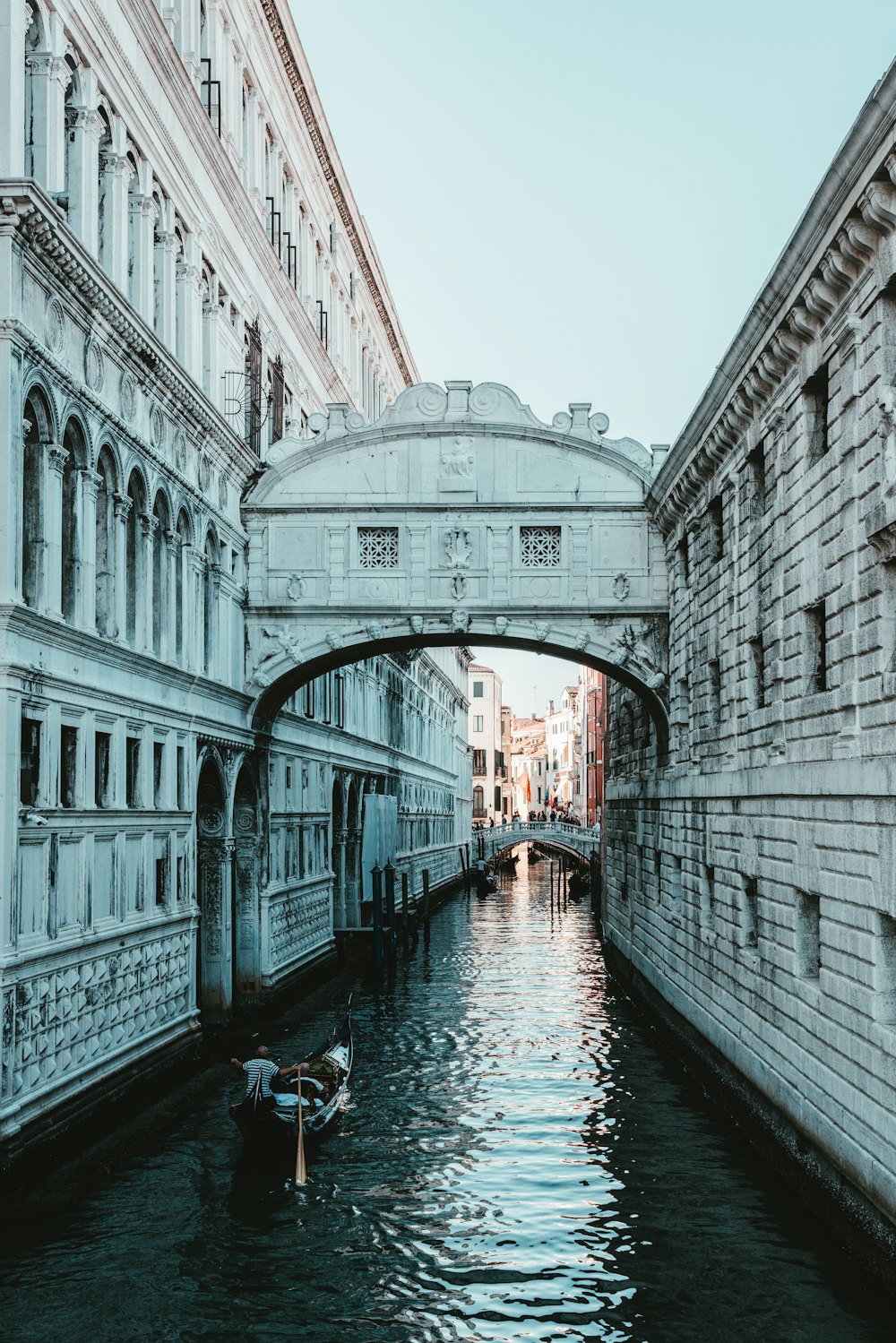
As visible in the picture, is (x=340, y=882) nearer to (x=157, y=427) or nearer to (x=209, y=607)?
(x=209, y=607)

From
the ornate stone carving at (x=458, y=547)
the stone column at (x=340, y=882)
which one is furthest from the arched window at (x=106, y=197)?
the stone column at (x=340, y=882)

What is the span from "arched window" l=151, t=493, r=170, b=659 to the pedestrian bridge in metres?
38.0

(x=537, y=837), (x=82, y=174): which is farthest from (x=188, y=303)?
(x=537, y=837)

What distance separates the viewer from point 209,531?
794 inches

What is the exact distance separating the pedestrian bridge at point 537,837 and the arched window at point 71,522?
4151cm

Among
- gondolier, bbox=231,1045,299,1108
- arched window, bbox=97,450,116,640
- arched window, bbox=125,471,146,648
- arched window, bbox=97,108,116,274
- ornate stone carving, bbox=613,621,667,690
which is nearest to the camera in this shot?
gondolier, bbox=231,1045,299,1108

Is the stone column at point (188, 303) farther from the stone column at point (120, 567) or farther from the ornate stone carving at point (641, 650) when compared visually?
the ornate stone carving at point (641, 650)

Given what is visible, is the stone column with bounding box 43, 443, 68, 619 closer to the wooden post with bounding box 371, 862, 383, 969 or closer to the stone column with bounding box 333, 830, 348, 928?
the wooden post with bounding box 371, 862, 383, 969

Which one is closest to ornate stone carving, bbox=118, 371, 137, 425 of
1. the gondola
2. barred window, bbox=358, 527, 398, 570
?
barred window, bbox=358, 527, 398, 570

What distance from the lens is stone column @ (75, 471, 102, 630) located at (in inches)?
565

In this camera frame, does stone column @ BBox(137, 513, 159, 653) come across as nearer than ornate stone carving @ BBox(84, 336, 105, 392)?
No

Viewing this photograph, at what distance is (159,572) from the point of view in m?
17.8

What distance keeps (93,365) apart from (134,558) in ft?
8.71

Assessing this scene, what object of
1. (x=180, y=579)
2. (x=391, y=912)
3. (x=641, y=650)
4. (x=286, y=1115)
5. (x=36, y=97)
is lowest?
(x=286, y=1115)
